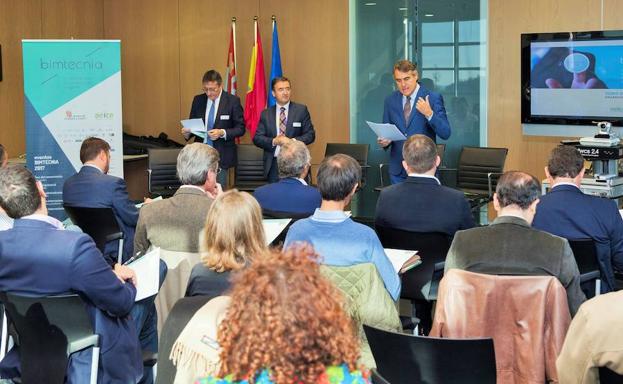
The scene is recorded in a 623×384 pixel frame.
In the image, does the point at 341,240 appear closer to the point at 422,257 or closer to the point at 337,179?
the point at 337,179

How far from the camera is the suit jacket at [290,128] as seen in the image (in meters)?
8.89

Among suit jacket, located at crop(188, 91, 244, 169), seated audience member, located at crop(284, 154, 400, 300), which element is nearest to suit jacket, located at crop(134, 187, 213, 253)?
seated audience member, located at crop(284, 154, 400, 300)

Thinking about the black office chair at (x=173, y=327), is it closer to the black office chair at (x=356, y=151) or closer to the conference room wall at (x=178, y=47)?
the black office chair at (x=356, y=151)

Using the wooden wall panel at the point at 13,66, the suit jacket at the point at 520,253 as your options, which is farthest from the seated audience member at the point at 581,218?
the wooden wall panel at the point at 13,66

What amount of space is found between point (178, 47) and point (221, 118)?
2.73 metres

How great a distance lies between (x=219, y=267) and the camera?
338 centimetres

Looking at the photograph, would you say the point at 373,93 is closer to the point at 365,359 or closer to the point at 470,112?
the point at 470,112

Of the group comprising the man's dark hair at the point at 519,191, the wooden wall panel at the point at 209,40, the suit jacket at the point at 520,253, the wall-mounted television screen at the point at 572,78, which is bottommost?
the suit jacket at the point at 520,253

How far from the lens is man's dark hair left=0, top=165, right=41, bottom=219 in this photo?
3.78 metres

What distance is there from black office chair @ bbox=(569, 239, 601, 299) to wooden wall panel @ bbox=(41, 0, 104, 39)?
27.3ft

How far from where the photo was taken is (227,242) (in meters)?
3.37

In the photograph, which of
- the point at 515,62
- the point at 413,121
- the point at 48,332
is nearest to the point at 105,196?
the point at 48,332

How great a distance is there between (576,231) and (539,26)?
15.6ft

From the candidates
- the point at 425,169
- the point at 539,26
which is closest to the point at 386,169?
the point at 539,26
